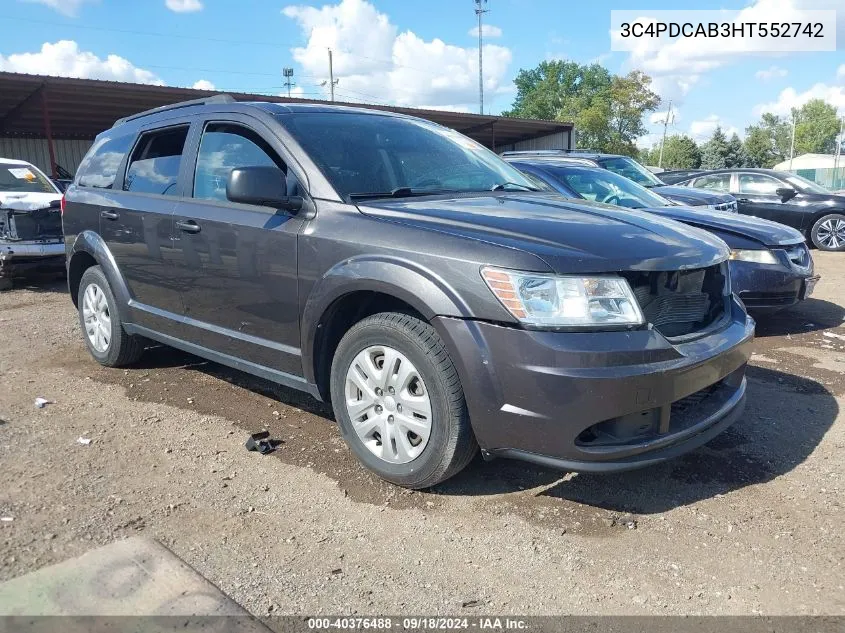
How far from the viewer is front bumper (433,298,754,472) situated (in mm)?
2617

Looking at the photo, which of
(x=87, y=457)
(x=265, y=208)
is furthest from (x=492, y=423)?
(x=87, y=457)

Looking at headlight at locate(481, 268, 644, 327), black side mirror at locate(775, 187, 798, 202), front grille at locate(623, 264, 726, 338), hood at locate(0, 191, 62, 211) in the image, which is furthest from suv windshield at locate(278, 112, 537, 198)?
black side mirror at locate(775, 187, 798, 202)

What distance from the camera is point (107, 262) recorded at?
4828 millimetres

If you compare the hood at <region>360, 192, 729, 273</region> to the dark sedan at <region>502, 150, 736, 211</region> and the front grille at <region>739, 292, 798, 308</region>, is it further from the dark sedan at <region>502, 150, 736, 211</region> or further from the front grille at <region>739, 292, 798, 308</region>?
the dark sedan at <region>502, 150, 736, 211</region>

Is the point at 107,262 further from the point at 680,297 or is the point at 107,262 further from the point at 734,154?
the point at 734,154

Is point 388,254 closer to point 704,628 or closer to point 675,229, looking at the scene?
point 675,229

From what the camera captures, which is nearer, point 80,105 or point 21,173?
point 21,173

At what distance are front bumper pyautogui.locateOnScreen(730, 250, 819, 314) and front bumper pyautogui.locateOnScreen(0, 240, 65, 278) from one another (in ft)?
24.8

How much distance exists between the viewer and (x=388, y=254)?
3025 mm

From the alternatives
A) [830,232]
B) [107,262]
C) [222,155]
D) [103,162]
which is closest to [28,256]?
[103,162]

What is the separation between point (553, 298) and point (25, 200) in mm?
8664

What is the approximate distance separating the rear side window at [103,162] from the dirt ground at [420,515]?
1643 millimetres

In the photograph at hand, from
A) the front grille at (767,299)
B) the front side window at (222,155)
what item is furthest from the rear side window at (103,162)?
the front grille at (767,299)

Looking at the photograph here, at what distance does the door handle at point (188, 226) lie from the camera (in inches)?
156
